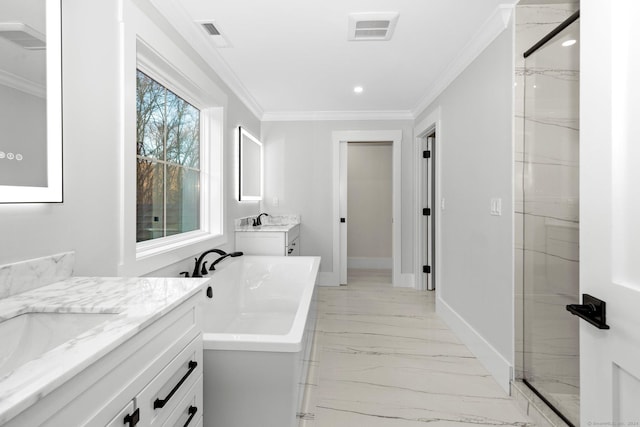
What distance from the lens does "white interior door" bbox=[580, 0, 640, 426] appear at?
0.75 m

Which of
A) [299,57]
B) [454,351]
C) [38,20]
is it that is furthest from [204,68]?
[454,351]

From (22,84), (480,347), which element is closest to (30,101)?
(22,84)

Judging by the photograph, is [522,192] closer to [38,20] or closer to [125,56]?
[125,56]

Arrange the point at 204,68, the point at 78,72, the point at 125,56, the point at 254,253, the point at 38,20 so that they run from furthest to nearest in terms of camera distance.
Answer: the point at 254,253 → the point at 204,68 → the point at 125,56 → the point at 78,72 → the point at 38,20

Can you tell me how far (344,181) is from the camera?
4324 millimetres

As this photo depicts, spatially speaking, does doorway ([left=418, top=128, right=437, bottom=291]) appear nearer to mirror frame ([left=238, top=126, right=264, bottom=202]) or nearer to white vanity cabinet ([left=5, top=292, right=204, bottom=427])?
mirror frame ([left=238, top=126, right=264, bottom=202])

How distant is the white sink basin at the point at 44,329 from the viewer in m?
0.85

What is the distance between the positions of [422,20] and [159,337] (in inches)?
88.1

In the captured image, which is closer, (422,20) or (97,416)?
(97,416)

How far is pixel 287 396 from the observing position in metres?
1.31

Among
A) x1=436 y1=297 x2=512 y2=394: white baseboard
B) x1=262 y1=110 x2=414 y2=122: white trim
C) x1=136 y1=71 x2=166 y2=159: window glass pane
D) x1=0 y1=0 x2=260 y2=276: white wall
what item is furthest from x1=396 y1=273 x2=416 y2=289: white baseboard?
x1=0 y1=0 x2=260 y2=276: white wall

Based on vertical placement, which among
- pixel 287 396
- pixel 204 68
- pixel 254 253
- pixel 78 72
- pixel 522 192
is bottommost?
pixel 287 396

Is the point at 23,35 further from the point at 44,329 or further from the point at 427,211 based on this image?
the point at 427,211

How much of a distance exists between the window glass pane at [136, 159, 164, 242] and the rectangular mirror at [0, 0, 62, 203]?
784mm
